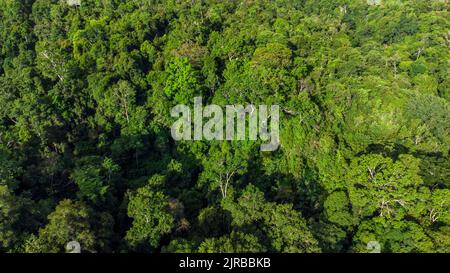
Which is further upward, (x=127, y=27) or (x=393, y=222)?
(x=127, y=27)

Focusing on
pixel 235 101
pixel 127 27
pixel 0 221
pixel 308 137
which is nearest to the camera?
pixel 0 221

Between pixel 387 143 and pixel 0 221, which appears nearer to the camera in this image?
pixel 0 221

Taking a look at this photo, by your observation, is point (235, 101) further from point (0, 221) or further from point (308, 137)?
point (0, 221)

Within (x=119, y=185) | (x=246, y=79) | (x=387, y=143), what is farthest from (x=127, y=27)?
(x=387, y=143)
